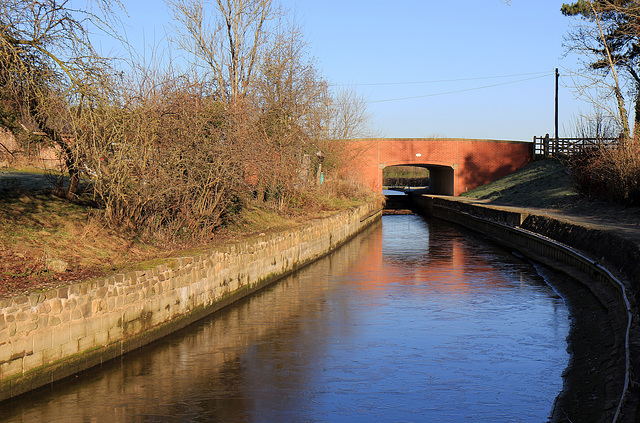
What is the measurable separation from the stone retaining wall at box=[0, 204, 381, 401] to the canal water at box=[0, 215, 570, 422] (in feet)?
0.75

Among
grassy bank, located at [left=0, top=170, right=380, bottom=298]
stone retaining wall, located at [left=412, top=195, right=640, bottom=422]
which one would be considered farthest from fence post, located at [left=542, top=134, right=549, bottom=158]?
grassy bank, located at [left=0, top=170, right=380, bottom=298]

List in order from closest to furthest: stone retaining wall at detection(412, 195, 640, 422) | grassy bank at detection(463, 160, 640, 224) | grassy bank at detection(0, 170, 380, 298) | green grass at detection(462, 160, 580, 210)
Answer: stone retaining wall at detection(412, 195, 640, 422) < grassy bank at detection(0, 170, 380, 298) < grassy bank at detection(463, 160, 640, 224) < green grass at detection(462, 160, 580, 210)

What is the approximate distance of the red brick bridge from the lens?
173ft

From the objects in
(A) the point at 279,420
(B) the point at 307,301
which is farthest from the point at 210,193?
(A) the point at 279,420

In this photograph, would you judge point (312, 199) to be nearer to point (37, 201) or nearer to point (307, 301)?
point (307, 301)

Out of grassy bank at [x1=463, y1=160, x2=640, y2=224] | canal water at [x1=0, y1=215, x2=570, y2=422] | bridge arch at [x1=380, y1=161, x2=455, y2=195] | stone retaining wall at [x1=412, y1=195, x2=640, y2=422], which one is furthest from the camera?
bridge arch at [x1=380, y1=161, x2=455, y2=195]

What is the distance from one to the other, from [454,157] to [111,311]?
151ft

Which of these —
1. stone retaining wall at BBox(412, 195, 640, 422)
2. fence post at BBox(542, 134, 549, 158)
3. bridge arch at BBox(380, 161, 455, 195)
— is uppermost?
fence post at BBox(542, 134, 549, 158)

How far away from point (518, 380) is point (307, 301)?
21.1ft

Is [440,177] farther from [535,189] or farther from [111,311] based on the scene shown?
[111,311]

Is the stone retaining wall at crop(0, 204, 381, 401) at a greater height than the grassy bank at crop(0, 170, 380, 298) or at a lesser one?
lesser

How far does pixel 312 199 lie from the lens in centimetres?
2677

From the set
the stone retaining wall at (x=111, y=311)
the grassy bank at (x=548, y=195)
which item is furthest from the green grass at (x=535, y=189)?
the stone retaining wall at (x=111, y=311)

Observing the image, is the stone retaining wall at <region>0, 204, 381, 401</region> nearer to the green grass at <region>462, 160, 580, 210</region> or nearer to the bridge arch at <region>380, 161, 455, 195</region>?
the green grass at <region>462, 160, 580, 210</region>
